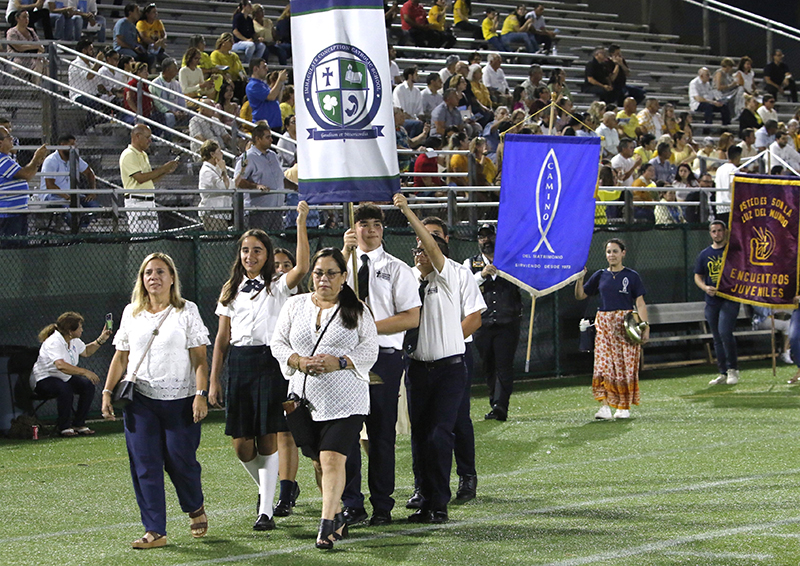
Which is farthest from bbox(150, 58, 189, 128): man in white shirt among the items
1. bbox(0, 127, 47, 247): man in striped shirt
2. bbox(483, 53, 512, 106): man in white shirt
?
bbox(483, 53, 512, 106): man in white shirt

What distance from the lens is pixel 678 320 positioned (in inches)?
706

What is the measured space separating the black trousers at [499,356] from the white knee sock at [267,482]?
17.4 ft

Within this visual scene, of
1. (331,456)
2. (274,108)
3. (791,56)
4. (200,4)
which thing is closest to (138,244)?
(274,108)

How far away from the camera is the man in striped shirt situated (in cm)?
1338

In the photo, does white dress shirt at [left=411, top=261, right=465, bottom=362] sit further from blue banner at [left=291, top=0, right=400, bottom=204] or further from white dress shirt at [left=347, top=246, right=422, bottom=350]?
blue banner at [left=291, top=0, right=400, bottom=204]

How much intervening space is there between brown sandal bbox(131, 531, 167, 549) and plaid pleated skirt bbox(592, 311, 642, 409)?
6634 millimetres

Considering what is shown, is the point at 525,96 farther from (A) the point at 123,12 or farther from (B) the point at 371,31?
(B) the point at 371,31

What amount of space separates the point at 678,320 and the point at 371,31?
10.8m

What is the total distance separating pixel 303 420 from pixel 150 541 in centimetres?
119

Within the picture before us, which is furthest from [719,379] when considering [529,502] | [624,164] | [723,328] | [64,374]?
[64,374]

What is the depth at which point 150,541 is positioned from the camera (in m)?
7.38

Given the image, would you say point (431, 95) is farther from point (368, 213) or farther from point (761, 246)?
point (368, 213)

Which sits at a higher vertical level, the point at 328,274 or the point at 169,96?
the point at 169,96

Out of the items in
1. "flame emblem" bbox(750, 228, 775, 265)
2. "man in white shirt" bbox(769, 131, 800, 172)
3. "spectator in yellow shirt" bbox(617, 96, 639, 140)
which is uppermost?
"spectator in yellow shirt" bbox(617, 96, 639, 140)
